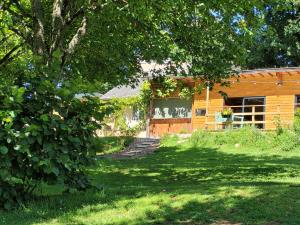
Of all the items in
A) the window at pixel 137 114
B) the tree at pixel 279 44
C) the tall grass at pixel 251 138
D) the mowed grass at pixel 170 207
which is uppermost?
the tree at pixel 279 44

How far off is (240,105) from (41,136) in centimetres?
2510

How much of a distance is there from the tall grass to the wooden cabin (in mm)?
2953

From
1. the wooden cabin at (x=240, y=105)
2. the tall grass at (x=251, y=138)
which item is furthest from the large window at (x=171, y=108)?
the tall grass at (x=251, y=138)

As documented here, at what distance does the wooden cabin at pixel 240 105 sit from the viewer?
2881 centimetres

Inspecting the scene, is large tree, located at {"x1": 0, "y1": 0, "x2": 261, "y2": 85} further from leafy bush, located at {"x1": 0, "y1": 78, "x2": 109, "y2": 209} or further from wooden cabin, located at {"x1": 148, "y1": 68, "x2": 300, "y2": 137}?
wooden cabin, located at {"x1": 148, "y1": 68, "x2": 300, "y2": 137}

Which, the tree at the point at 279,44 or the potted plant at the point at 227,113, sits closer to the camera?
the potted plant at the point at 227,113

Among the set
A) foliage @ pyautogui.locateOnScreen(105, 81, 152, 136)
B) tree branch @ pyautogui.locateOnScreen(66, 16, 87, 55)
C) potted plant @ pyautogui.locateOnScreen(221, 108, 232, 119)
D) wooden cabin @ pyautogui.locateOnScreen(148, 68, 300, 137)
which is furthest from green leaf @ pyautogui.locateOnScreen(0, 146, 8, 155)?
foliage @ pyautogui.locateOnScreen(105, 81, 152, 136)

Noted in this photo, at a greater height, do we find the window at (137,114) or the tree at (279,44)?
the tree at (279,44)

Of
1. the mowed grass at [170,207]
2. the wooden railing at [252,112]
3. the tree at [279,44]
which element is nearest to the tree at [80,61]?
the mowed grass at [170,207]

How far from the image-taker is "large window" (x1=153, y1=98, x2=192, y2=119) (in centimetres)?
3291

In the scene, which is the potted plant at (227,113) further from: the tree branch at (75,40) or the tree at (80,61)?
the tree branch at (75,40)

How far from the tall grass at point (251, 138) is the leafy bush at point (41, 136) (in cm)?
1401

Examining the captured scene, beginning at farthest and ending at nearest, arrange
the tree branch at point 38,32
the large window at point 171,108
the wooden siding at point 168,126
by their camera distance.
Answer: the large window at point 171,108
the wooden siding at point 168,126
the tree branch at point 38,32

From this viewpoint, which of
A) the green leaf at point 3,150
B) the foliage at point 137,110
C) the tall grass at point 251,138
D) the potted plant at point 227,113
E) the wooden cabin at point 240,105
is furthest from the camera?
the foliage at point 137,110
